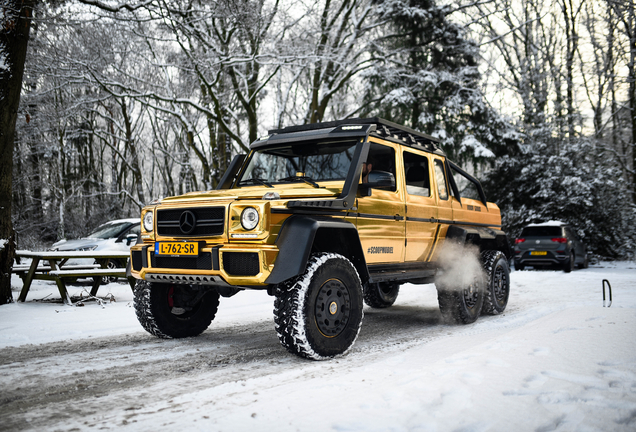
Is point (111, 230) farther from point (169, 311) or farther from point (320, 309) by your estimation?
point (320, 309)

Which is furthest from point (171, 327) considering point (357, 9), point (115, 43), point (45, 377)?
point (357, 9)

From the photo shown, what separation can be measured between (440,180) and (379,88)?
15.6 metres

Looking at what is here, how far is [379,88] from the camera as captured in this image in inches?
860

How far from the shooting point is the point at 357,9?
20328 mm

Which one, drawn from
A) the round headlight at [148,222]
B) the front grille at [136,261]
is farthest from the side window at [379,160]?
the front grille at [136,261]

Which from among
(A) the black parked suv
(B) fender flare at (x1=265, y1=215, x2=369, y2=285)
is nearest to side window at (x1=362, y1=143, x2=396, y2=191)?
(B) fender flare at (x1=265, y1=215, x2=369, y2=285)

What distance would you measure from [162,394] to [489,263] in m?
5.43

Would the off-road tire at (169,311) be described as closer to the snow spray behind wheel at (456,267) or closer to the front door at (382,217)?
the front door at (382,217)

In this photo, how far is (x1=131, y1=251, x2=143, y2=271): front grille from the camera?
207 inches

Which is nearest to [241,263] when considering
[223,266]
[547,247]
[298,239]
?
[223,266]

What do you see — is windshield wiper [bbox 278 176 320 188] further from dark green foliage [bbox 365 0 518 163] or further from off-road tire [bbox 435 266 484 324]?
dark green foliage [bbox 365 0 518 163]

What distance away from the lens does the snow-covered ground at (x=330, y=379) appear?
310 centimetres

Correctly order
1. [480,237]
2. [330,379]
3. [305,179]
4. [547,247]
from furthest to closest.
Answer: [547,247] < [480,237] < [305,179] < [330,379]

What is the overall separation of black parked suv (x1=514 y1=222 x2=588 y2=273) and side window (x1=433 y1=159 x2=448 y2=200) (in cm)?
1161
